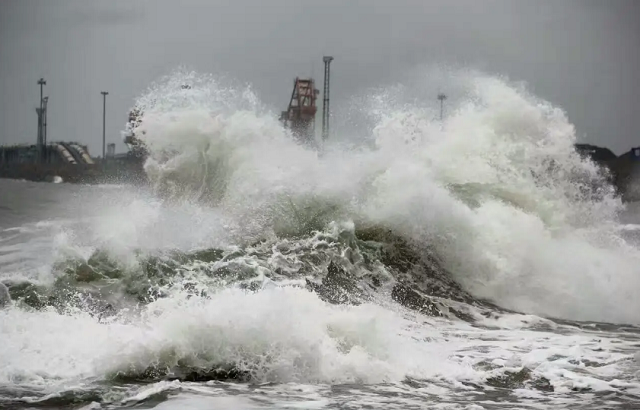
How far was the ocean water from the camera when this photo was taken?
5.78 meters

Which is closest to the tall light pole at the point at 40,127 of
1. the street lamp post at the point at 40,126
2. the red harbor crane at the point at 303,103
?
the street lamp post at the point at 40,126

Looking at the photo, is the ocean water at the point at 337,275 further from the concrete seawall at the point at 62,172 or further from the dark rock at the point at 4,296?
the concrete seawall at the point at 62,172

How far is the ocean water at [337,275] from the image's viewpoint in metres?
5.78

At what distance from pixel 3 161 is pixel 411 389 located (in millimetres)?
39279

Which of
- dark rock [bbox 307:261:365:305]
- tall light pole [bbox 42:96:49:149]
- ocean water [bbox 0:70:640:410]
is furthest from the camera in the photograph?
tall light pole [bbox 42:96:49:149]

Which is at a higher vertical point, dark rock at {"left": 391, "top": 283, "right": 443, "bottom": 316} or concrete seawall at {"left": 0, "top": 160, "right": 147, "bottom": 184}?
concrete seawall at {"left": 0, "top": 160, "right": 147, "bottom": 184}

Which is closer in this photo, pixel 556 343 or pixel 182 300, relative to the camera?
pixel 182 300

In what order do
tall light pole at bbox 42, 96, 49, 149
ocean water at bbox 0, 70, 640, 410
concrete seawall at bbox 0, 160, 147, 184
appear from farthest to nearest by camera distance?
concrete seawall at bbox 0, 160, 147, 184
tall light pole at bbox 42, 96, 49, 149
ocean water at bbox 0, 70, 640, 410

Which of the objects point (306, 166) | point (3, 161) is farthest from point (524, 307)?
point (3, 161)

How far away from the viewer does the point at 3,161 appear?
41.3m

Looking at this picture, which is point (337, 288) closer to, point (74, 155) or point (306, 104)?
point (306, 104)

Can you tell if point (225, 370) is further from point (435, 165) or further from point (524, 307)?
point (435, 165)

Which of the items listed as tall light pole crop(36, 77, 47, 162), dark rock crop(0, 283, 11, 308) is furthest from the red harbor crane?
dark rock crop(0, 283, 11, 308)

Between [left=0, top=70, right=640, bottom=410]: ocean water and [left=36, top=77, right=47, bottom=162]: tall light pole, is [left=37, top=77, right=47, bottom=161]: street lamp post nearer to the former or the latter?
[left=36, top=77, right=47, bottom=162]: tall light pole
